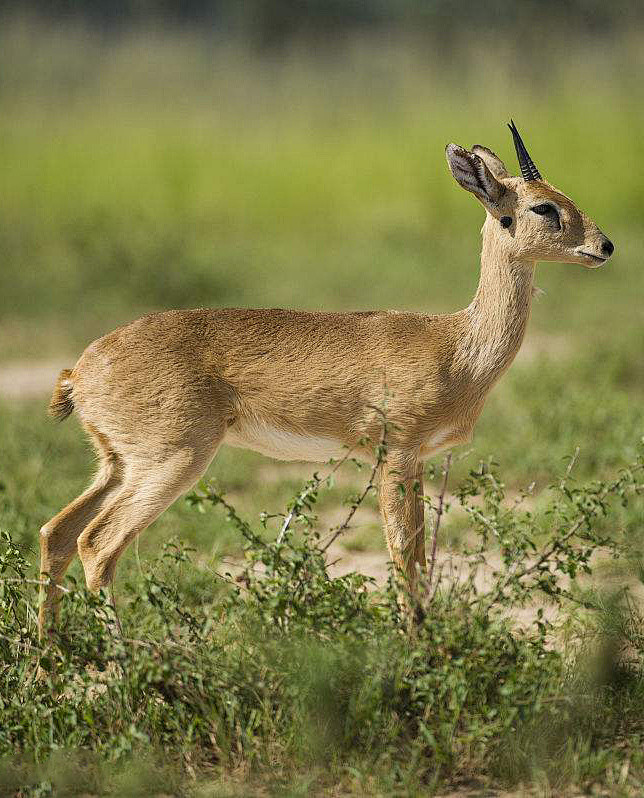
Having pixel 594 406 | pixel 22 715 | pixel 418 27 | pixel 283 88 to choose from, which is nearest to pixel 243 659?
pixel 22 715

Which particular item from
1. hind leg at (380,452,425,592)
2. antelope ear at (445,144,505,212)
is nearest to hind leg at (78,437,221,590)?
hind leg at (380,452,425,592)

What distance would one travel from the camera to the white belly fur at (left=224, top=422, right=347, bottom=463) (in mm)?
4145

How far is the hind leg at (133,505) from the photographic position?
3.97m

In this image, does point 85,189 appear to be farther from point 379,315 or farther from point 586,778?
point 586,778

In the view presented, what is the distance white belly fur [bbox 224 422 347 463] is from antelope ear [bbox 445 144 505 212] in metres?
0.94

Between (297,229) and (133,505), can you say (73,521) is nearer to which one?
(133,505)

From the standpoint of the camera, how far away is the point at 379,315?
427cm

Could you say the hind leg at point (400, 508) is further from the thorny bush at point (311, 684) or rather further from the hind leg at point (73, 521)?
the hind leg at point (73, 521)

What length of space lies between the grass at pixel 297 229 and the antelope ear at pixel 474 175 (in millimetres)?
1441

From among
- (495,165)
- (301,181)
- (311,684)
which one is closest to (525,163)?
(495,165)

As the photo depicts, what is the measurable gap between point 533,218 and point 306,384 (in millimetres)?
911

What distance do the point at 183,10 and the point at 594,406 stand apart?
16.8 meters

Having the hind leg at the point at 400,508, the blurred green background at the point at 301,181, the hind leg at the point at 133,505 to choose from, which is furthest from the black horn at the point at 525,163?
the blurred green background at the point at 301,181

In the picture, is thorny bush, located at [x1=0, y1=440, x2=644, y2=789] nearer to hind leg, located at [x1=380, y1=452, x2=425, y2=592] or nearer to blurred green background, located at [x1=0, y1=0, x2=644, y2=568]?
hind leg, located at [x1=380, y1=452, x2=425, y2=592]
